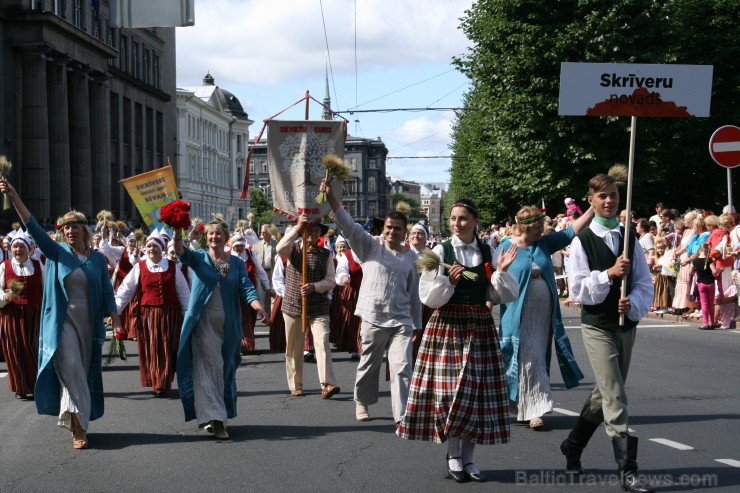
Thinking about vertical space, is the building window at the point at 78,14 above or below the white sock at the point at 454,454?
above

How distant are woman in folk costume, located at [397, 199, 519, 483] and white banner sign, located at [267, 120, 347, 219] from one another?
4683 mm

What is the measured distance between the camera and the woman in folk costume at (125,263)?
16.9m

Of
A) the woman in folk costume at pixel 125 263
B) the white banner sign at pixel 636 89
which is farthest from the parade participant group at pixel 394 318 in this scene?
the woman in folk costume at pixel 125 263

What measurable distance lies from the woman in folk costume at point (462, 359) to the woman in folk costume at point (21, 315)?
19.4 feet

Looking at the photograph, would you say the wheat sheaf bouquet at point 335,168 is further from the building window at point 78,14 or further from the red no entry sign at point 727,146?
the building window at point 78,14

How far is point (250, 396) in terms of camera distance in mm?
11625

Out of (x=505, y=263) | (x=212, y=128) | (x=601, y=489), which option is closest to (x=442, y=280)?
(x=505, y=263)

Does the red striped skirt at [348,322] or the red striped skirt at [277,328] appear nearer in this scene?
the red striped skirt at [277,328]

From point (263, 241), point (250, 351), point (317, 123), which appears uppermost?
point (317, 123)

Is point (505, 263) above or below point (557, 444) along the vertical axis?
above

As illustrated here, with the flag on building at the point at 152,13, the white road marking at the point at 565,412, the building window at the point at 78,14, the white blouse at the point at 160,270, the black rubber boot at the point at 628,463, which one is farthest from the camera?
the building window at the point at 78,14

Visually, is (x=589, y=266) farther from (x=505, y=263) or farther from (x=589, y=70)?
(x=589, y=70)

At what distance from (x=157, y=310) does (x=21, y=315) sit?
157 cm

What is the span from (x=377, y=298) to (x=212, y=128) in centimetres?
10584
